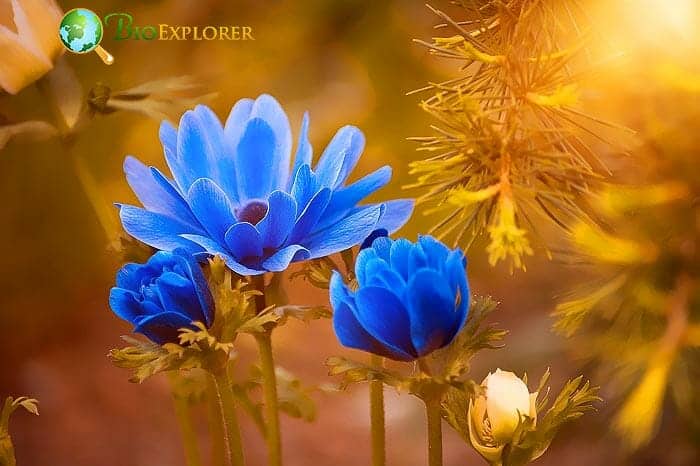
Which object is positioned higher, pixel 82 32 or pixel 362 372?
pixel 82 32

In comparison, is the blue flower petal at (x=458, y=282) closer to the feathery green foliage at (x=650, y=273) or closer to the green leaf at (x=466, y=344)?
the green leaf at (x=466, y=344)

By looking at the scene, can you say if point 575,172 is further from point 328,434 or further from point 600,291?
point 328,434

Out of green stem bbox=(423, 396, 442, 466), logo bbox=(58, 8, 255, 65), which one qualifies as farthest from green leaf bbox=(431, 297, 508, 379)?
logo bbox=(58, 8, 255, 65)

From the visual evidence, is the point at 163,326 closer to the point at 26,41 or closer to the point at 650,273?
the point at 26,41

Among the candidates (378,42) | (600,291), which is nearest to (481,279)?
(600,291)

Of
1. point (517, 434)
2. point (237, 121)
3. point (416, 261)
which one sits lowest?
point (517, 434)

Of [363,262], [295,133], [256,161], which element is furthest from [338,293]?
[295,133]
